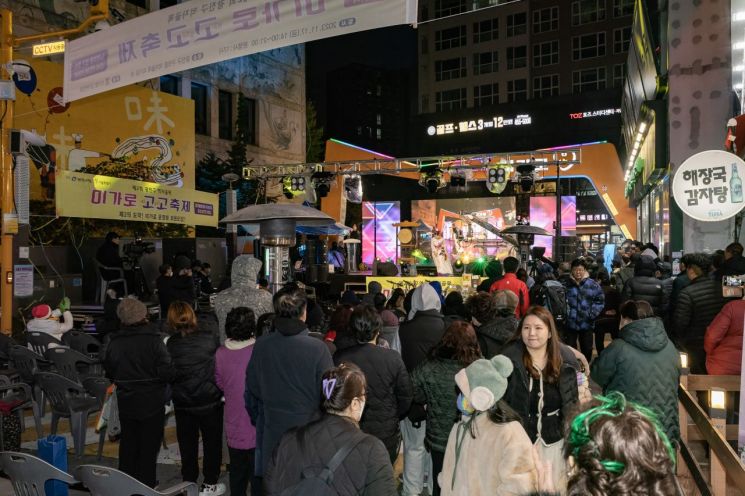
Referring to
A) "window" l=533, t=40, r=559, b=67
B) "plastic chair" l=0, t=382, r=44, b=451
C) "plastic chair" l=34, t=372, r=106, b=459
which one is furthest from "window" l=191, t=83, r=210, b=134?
"window" l=533, t=40, r=559, b=67

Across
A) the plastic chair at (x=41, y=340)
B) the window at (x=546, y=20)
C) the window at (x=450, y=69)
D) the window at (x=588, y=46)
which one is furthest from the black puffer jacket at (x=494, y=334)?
the window at (x=450, y=69)

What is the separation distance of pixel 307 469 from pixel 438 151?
3317cm

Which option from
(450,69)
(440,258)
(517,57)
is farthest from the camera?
(450,69)

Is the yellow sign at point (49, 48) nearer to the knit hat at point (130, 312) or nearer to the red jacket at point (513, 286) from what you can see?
the knit hat at point (130, 312)

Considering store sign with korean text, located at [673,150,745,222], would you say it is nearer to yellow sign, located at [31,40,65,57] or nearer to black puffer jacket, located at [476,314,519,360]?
black puffer jacket, located at [476,314,519,360]

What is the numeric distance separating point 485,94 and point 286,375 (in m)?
49.3

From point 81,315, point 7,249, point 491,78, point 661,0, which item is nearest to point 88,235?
point 81,315

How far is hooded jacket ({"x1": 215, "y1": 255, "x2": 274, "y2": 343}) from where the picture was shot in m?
6.17

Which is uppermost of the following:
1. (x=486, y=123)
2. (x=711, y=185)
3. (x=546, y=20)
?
(x=546, y=20)

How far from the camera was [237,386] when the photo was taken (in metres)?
4.41

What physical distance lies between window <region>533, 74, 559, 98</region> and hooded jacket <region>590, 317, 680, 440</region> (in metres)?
45.5

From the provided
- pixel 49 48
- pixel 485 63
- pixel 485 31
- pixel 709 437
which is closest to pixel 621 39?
pixel 485 63

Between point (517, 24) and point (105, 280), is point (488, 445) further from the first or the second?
point (517, 24)

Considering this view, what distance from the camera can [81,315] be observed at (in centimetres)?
1234
